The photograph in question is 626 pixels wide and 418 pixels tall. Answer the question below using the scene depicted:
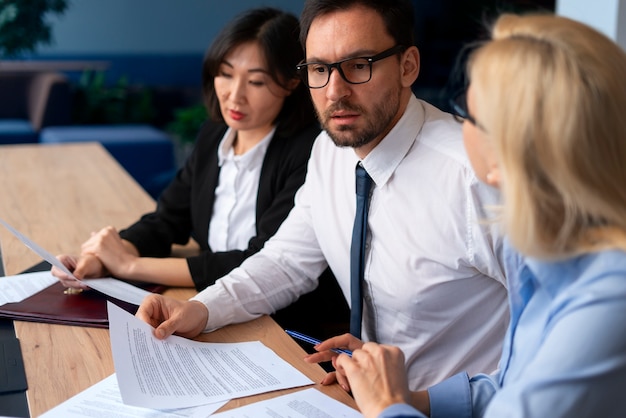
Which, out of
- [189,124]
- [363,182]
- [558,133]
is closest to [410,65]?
[363,182]

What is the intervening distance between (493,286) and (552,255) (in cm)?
61

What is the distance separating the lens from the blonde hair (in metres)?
0.98

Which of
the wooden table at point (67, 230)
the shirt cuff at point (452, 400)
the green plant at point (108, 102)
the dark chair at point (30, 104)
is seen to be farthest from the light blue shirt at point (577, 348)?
the green plant at point (108, 102)

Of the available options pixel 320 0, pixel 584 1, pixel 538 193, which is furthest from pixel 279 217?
pixel 584 1

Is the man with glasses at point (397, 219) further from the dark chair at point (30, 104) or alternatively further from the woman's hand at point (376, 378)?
the dark chair at point (30, 104)

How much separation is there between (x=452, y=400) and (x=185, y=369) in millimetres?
454

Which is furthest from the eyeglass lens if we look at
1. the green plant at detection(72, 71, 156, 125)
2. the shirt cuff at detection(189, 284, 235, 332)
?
the green plant at detection(72, 71, 156, 125)

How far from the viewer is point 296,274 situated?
6.22ft

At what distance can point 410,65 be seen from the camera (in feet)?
5.77

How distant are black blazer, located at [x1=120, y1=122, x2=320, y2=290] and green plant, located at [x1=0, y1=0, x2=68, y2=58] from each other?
205 inches

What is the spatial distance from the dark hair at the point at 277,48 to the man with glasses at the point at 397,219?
0.42 metres

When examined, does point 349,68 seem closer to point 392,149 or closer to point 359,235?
point 392,149

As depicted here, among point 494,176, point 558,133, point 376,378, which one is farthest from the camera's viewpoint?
point 376,378

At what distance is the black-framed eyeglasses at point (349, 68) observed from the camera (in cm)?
168
